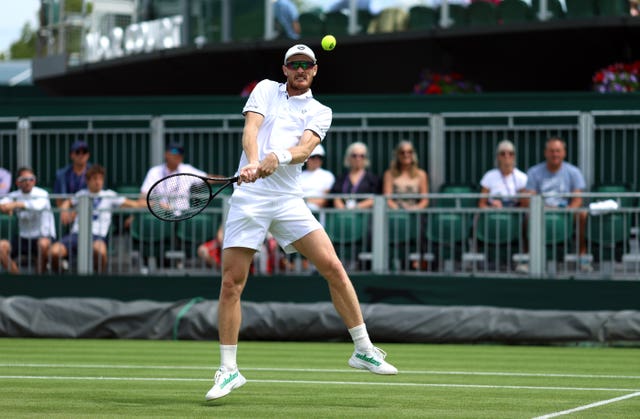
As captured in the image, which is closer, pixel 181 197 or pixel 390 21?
pixel 181 197

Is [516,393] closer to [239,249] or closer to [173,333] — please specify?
[239,249]

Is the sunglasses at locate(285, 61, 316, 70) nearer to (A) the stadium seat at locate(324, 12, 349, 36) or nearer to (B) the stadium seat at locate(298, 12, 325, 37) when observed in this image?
(B) the stadium seat at locate(298, 12, 325, 37)

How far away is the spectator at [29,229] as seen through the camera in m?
16.8

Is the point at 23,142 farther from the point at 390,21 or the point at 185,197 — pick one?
→ the point at 185,197

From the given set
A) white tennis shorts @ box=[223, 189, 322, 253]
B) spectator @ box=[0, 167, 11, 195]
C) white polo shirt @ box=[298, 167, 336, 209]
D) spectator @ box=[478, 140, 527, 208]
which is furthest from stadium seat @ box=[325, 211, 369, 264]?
white tennis shorts @ box=[223, 189, 322, 253]

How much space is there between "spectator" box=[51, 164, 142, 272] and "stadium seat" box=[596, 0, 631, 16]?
8.71m

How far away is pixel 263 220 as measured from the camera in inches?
356

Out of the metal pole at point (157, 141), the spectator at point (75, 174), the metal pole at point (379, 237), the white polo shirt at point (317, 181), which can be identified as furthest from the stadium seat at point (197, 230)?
the metal pole at point (157, 141)

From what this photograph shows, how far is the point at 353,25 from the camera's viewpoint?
2316 cm

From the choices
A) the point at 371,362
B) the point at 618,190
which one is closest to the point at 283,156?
the point at 371,362

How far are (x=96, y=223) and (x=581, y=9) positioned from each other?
906 cm

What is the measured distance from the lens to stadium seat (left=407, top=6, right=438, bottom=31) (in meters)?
22.6

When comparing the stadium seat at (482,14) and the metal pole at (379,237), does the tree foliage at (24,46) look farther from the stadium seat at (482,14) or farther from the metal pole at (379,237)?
the metal pole at (379,237)

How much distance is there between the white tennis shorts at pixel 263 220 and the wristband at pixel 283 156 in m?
0.43
